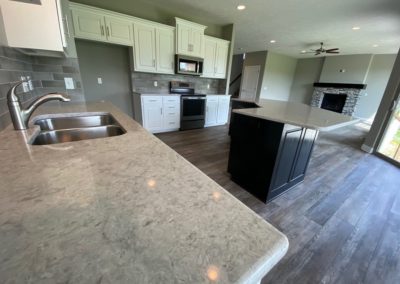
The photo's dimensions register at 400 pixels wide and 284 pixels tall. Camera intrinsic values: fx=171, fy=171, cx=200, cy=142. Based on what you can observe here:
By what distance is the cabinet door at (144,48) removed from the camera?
3.45 m

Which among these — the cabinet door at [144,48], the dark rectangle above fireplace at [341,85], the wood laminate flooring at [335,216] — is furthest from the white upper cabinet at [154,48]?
the dark rectangle above fireplace at [341,85]

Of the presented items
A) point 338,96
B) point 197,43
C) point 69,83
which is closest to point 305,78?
point 338,96

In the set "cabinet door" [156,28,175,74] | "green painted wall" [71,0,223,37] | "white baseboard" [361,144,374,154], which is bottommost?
"white baseboard" [361,144,374,154]

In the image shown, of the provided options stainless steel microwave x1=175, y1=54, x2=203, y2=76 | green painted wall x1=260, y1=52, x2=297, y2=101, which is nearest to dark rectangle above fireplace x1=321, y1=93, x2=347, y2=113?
green painted wall x1=260, y1=52, x2=297, y2=101

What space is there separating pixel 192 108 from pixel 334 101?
7.16 meters

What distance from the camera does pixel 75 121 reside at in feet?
5.00

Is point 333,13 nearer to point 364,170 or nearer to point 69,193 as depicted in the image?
point 364,170

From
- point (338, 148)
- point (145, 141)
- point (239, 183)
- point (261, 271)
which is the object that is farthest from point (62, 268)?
point (338, 148)

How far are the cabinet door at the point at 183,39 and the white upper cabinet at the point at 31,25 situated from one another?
111 inches

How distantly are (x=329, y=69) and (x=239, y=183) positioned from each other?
833cm

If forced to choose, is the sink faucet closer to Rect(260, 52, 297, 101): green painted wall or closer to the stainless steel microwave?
the stainless steel microwave

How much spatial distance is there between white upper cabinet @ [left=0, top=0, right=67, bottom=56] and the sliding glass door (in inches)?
204

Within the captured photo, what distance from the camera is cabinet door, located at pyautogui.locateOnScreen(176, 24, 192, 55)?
384 centimetres

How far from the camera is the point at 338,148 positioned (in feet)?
12.6
